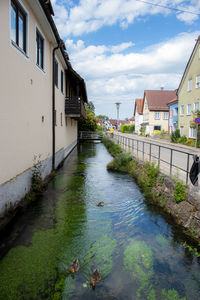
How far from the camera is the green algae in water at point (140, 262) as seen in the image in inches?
150

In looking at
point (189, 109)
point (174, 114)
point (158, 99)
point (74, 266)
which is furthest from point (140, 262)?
point (158, 99)

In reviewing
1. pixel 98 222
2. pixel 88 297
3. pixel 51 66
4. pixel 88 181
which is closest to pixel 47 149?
pixel 88 181

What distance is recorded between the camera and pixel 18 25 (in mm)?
6551

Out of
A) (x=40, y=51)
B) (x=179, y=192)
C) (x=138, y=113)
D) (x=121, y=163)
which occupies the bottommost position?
(x=121, y=163)

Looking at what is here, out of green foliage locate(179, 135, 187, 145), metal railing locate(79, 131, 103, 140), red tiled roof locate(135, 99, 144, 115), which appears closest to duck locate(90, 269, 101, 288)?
green foliage locate(179, 135, 187, 145)

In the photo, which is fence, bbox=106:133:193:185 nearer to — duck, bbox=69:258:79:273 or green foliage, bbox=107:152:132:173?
green foliage, bbox=107:152:132:173

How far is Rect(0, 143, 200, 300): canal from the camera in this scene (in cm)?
356

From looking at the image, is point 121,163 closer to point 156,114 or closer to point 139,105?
point 156,114

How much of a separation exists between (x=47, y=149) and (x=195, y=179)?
20.8 ft

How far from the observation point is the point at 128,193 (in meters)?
8.62

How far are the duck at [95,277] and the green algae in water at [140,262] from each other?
1.88ft

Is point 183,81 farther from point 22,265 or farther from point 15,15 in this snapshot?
point 22,265

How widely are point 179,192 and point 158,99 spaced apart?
153 feet

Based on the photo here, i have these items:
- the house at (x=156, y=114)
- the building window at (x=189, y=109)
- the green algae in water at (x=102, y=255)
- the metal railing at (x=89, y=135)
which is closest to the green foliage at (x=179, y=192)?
the green algae in water at (x=102, y=255)
